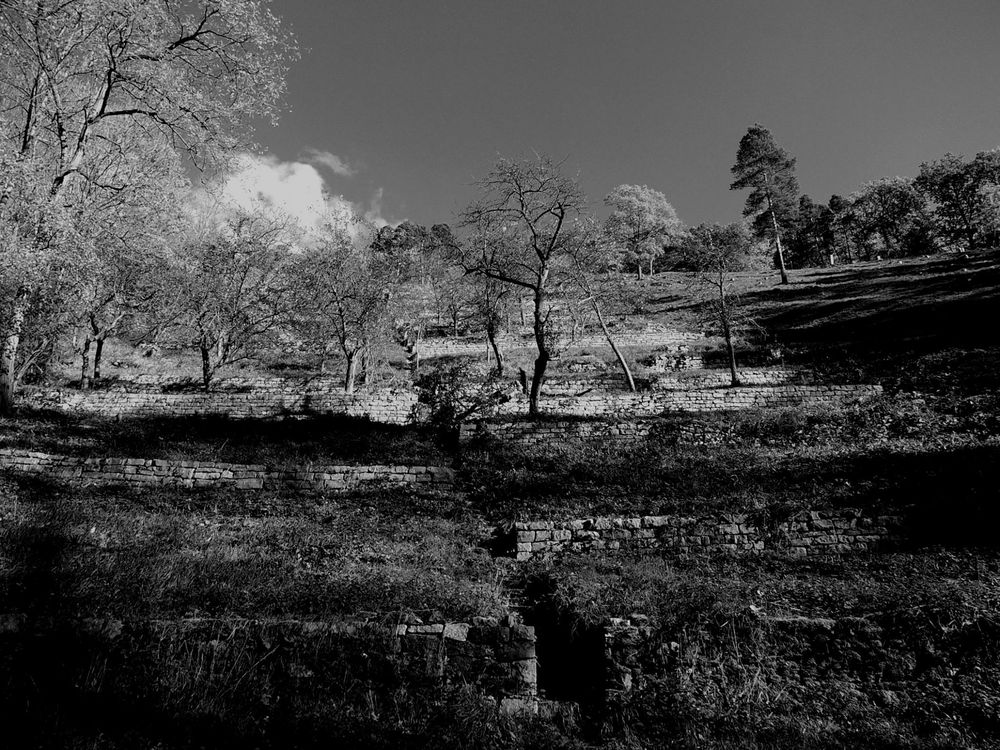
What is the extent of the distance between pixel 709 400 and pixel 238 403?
16.8 metres

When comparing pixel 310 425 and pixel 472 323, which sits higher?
pixel 472 323

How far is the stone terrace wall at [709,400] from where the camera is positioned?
1574cm

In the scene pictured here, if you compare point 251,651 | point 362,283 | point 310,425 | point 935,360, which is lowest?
point 251,651

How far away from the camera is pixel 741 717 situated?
3.94 metres

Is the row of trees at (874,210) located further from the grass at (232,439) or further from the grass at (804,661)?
the grass at (804,661)

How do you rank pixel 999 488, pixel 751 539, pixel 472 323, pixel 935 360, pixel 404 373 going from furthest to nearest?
pixel 472 323 < pixel 404 373 < pixel 935 360 < pixel 999 488 < pixel 751 539

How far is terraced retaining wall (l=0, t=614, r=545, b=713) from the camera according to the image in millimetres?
3758

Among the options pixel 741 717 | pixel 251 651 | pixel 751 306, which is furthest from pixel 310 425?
pixel 751 306

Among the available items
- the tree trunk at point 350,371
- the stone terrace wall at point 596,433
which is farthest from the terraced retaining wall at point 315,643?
the tree trunk at point 350,371

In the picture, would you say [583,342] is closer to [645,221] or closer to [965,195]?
[645,221]

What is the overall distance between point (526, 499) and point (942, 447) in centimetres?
954

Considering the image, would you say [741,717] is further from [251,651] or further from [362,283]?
[362,283]

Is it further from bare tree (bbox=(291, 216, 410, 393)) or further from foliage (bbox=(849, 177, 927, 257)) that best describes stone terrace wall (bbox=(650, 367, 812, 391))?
foliage (bbox=(849, 177, 927, 257))

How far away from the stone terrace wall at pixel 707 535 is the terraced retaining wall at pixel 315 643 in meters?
3.06
